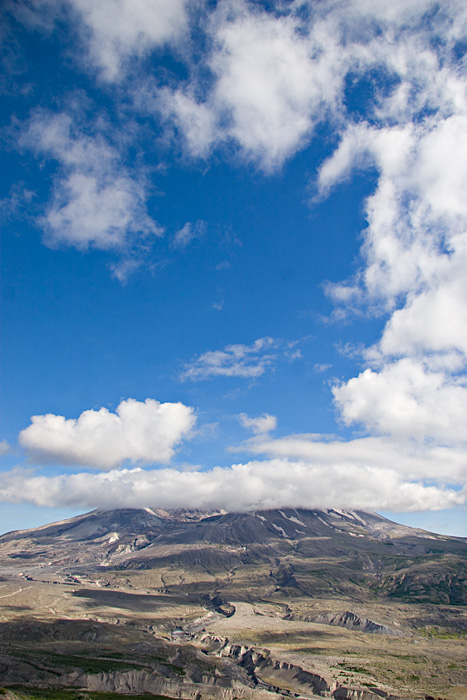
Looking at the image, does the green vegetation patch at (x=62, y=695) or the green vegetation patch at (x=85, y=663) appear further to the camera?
the green vegetation patch at (x=85, y=663)

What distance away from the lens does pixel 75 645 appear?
181500 millimetres

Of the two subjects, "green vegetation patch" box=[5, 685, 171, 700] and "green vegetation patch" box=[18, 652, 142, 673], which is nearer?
"green vegetation patch" box=[5, 685, 171, 700]

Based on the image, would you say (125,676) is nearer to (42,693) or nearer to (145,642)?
(42,693)

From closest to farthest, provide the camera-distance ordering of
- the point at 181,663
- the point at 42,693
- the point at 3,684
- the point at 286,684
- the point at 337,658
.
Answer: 1. the point at 42,693
2. the point at 3,684
3. the point at 286,684
4. the point at 181,663
5. the point at 337,658

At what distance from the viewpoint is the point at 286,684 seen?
159 m

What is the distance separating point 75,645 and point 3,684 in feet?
218

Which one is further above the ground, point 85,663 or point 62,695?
point 62,695

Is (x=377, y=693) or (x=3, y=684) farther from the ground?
(x=3, y=684)

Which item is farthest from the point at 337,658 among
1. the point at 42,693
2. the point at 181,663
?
the point at 42,693

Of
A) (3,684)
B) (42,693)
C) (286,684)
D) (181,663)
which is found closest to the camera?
(42,693)

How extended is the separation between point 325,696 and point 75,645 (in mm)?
105861

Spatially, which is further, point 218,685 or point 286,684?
point 286,684

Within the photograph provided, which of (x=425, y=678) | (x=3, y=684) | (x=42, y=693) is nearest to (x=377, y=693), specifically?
(x=425, y=678)

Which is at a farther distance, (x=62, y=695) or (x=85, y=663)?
(x=85, y=663)
